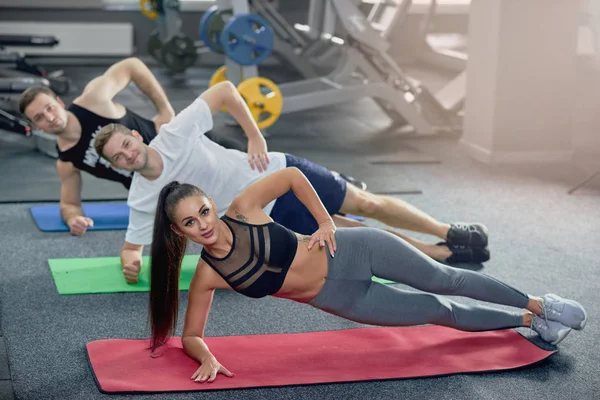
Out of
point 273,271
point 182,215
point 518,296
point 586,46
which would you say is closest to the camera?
point 182,215

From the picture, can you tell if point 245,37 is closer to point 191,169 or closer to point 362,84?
point 362,84

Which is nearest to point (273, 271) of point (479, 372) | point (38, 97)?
point (479, 372)

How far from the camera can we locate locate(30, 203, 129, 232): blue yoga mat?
4270 millimetres

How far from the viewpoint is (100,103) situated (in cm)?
386

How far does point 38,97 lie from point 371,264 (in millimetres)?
1721

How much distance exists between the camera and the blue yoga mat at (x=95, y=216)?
168 inches

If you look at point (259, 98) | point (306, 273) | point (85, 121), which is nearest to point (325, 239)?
point (306, 273)

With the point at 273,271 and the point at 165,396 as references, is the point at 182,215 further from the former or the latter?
the point at 165,396

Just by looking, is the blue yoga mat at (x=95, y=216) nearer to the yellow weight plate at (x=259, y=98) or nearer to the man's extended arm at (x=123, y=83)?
the man's extended arm at (x=123, y=83)

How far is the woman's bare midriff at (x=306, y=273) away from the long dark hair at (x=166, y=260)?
33cm

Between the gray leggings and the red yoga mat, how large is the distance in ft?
0.50

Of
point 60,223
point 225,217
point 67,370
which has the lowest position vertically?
point 60,223

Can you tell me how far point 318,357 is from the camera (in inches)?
113

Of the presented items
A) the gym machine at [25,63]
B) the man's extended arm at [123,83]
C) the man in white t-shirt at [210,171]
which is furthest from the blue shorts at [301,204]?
the gym machine at [25,63]
